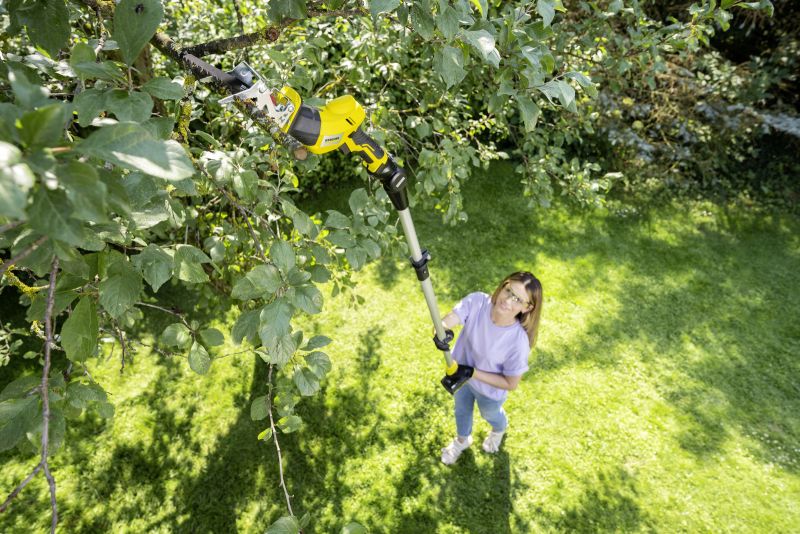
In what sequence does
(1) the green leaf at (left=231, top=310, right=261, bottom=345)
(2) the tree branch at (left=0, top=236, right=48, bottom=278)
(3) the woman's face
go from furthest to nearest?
(3) the woman's face < (1) the green leaf at (left=231, top=310, right=261, bottom=345) < (2) the tree branch at (left=0, top=236, right=48, bottom=278)

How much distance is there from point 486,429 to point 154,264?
2873 mm

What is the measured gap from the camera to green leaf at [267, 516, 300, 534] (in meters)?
1.10

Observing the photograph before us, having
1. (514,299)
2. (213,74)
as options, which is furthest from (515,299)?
(213,74)

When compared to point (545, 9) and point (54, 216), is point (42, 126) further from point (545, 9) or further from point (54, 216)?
point (545, 9)

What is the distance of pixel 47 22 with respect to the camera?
119 centimetres

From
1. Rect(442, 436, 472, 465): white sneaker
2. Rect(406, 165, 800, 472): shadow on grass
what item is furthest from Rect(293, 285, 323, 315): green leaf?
Rect(406, 165, 800, 472): shadow on grass

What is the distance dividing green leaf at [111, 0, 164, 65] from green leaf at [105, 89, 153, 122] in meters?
0.06

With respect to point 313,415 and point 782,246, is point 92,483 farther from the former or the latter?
point 782,246

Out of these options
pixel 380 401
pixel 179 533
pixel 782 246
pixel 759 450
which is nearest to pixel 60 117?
pixel 179 533

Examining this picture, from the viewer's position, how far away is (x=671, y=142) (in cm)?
631

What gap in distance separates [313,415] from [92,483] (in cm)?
143

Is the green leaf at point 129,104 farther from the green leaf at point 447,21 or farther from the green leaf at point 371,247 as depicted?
the green leaf at point 371,247

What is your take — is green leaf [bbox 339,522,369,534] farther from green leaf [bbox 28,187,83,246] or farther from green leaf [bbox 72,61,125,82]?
green leaf [bbox 72,61,125,82]

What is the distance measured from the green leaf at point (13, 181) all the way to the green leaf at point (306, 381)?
3.28ft
